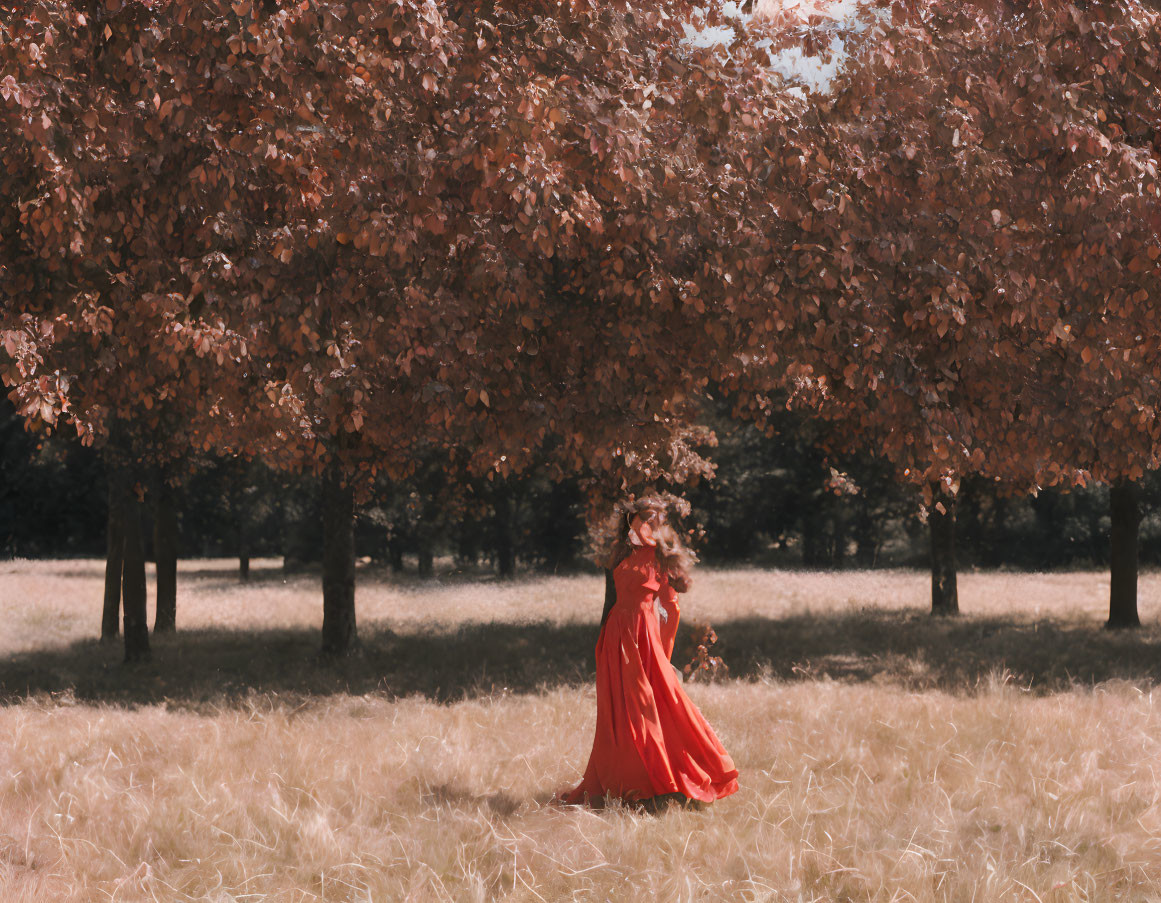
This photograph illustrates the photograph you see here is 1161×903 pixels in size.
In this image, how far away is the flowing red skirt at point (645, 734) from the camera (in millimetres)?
6652

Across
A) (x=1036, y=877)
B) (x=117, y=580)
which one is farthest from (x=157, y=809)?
(x=117, y=580)

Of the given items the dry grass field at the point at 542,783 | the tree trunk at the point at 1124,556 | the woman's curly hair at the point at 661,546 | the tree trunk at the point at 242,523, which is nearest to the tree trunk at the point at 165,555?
the dry grass field at the point at 542,783

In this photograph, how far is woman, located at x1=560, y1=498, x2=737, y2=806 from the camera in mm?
6672

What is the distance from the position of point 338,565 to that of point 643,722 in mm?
9936

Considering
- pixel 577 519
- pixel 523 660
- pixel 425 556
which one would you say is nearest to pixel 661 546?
pixel 523 660

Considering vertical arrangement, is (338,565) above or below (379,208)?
below

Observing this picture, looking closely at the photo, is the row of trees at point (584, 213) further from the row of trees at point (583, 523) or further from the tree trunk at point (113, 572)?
the row of trees at point (583, 523)

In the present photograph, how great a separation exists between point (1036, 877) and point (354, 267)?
615cm

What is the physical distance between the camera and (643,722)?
670 cm

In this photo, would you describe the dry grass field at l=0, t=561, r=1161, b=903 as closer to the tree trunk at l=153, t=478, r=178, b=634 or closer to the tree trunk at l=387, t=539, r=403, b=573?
the tree trunk at l=153, t=478, r=178, b=634

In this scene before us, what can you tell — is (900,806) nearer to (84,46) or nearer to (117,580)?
(84,46)

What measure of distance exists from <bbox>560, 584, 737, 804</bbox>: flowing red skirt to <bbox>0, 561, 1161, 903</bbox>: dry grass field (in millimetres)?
254

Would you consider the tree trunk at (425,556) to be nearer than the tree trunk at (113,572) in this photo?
No

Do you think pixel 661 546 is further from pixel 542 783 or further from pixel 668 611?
pixel 542 783
